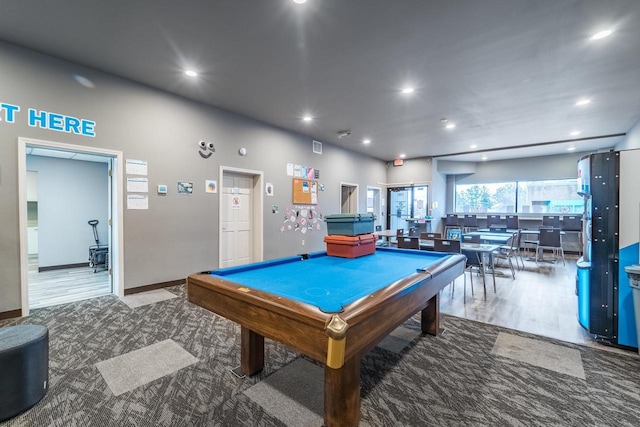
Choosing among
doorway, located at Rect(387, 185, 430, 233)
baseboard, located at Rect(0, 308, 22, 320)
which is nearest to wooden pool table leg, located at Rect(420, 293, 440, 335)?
baseboard, located at Rect(0, 308, 22, 320)

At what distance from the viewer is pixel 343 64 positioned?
3.32 meters

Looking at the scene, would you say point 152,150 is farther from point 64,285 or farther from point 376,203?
point 376,203

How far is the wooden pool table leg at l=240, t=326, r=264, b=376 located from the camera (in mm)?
1970

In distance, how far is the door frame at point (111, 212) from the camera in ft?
9.90

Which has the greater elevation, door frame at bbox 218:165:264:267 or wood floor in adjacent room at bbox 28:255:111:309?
door frame at bbox 218:165:264:267

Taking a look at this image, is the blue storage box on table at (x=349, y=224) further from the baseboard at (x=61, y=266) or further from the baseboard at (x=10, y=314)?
the baseboard at (x=61, y=266)

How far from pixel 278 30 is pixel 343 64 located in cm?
93

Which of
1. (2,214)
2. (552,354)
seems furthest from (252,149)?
(552,354)

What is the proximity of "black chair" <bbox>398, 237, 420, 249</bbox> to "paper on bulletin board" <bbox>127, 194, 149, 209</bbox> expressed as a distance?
12.6 feet

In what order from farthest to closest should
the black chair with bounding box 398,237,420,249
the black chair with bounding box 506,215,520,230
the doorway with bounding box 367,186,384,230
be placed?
1. the doorway with bounding box 367,186,384,230
2. the black chair with bounding box 506,215,520,230
3. the black chair with bounding box 398,237,420,249

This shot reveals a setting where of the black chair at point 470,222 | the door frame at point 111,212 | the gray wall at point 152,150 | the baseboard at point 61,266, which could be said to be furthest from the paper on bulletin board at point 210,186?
the black chair at point 470,222

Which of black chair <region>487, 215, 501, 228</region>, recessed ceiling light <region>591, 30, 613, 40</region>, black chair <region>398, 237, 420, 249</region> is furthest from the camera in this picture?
black chair <region>487, 215, 501, 228</region>

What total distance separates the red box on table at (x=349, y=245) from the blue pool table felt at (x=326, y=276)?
66 millimetres

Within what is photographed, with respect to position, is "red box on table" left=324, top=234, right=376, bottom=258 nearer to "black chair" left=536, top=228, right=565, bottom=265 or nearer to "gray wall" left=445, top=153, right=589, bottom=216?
"black chair" left=536, top=228, right=565, bottom=265
